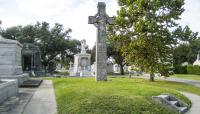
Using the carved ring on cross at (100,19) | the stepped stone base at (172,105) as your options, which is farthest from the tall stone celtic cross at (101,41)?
the stepped stone base at (172,105)

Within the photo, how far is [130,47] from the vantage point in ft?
112

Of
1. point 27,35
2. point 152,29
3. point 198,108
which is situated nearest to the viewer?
point 198,108

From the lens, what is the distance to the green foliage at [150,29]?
3275 centimetres

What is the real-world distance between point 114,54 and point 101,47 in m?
49.9

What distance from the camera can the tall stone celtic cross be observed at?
22.4 metres

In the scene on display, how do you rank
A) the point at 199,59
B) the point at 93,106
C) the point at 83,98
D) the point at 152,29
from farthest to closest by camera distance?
the point at 199,59 → the point at 152,29 → the point at 83,98 → the point at 93,106

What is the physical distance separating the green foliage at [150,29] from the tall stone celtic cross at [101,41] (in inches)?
383

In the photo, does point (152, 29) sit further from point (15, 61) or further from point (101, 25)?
point (15, 61)

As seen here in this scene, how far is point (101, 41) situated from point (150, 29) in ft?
35.1

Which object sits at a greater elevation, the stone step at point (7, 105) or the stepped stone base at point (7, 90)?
the stepped stone base at point (7, 90)

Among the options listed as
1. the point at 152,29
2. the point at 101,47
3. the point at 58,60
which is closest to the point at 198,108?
the point at 101,47

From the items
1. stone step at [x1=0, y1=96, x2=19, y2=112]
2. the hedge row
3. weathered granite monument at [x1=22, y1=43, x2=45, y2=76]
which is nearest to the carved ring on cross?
stone step at [x1=0, y1=96, x2=19, y2=112]

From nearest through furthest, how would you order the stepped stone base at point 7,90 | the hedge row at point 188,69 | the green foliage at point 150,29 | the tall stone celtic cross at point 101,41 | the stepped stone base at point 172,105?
the stepped stone base at point 172,105
the stepped stone base at point 7,90
the tall stone celtic cross at point 101,41
the green foliage at point 150,29
the hedge row at point 188,69

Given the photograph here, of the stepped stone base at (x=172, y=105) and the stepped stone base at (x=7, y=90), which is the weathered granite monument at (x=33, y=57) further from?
the stepped stone base at (x=172, y=105)
